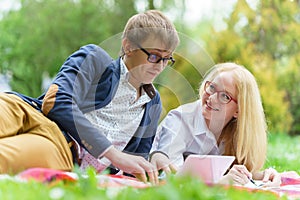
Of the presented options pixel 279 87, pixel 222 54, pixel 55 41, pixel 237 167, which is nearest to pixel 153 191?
pixel 237 167

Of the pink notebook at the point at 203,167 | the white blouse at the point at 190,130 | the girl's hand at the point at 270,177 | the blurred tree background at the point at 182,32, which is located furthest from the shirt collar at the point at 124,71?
the blurred tree background at the point at 182,32

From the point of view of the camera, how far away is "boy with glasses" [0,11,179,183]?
183 cm

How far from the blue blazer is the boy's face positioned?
99 millimetres

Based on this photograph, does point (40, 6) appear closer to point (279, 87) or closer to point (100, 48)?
point (279, 87)

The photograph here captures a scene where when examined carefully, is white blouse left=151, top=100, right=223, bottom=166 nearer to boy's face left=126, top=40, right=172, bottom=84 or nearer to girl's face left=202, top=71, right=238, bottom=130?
girl's face left=202, top=71, right=238, bottom=130

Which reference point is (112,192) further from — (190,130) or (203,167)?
(190,130)

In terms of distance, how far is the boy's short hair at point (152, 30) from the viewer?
215 cm

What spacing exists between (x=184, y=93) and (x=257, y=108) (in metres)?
0.35

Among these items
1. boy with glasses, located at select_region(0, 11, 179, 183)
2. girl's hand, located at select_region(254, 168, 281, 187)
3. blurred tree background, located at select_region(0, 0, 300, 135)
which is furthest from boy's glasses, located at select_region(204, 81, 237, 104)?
blurred tree background, located at select_region(0, 0, 300, 135)

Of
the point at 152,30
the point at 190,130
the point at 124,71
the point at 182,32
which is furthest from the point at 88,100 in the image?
the point at 182,32

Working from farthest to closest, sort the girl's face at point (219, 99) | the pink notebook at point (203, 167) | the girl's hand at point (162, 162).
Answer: the girl's face at point (219, 99) < the girl's hand at point (162, 162) < the pink notebook at point (203, 167)

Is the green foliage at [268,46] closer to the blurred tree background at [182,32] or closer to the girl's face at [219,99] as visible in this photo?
Result: the blurred tree background at [182,32]

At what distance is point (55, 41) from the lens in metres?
8.51

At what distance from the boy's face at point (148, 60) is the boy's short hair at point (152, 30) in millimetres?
31
